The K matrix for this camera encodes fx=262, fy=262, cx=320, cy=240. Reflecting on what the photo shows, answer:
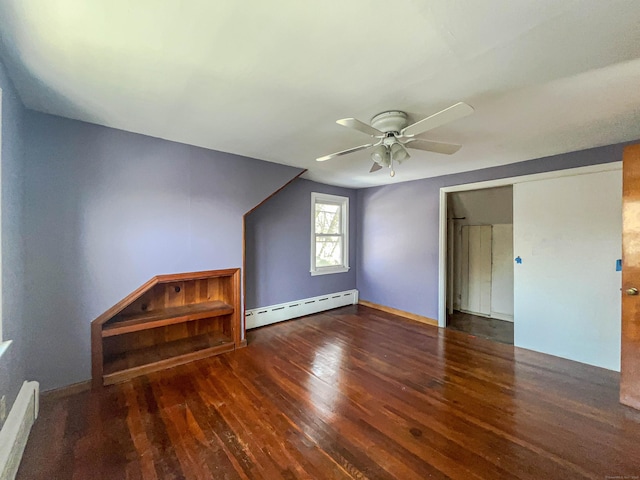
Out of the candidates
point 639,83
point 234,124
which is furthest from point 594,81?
point 234,124

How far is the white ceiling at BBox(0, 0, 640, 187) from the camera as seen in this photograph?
1.16m

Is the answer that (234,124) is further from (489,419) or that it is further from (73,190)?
(489,419)

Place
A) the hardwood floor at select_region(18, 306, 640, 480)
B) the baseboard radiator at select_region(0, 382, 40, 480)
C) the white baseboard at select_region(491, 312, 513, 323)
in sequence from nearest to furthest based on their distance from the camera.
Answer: the baseboard radiator at select_region(0, 382, 40, 480)
the hardwood floor at select_region(18, 306, 640, 480)
the white baseboard at select_region(491, 312, 513, 323)

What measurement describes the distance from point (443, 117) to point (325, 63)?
77cm

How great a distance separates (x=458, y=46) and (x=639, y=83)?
132 cm

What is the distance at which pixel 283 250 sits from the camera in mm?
4309

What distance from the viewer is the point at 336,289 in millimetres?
5070

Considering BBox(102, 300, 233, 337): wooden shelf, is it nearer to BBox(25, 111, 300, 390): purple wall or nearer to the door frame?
BBox(25, 111, 300, 390): purple wall

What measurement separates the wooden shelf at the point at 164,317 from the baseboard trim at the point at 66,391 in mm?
426

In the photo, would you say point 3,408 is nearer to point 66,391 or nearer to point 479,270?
point 66,391

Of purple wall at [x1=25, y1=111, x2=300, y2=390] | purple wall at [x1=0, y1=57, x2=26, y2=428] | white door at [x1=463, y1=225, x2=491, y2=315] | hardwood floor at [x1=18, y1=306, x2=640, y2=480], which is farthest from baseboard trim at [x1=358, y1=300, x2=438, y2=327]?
purple wall at [x1=0, y1=57, x2=26, y2=428]

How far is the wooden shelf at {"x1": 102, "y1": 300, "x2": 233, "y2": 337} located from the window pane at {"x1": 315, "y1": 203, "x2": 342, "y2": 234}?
2.27 m

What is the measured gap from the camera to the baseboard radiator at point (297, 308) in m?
3.96

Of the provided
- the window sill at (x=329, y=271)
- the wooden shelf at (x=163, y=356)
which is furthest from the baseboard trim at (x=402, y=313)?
the wooden shelf at (x=163, y=356)
